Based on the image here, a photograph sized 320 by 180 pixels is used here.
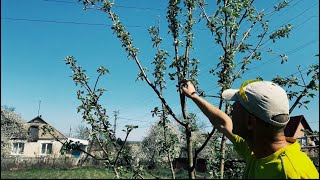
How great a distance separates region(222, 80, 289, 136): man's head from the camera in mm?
1111

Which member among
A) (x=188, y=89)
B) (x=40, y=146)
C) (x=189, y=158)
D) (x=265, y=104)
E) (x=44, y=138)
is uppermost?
(x=188, y=89)

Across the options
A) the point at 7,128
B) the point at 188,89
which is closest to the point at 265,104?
the point at 188,89

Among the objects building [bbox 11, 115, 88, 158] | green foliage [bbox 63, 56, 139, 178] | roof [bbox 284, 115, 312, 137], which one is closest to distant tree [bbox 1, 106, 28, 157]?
building [bbox 11, 115, 88, 158]

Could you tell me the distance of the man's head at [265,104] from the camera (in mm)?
1111

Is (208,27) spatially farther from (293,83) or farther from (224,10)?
(293,83)

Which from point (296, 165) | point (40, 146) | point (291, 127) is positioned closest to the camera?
point (296, 165)

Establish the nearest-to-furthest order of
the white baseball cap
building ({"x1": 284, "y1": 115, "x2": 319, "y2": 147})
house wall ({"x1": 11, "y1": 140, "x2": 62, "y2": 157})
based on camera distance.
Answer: the white baseball cap → building ({"x1": 284, "y1": 115, "x2": 319, "y2": 147}) → house wall ({"x1": 11, "y1": 140, "x2": 62, "y2": 157})

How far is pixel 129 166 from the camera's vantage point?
2502mm

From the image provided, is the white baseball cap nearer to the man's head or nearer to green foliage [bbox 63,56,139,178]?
the man's head

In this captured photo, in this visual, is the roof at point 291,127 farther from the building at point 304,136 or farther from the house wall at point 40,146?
the house wall at point 40,146

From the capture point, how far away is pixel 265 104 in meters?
1.11

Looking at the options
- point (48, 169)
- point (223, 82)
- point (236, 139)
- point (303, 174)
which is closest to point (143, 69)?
point (223, 82)

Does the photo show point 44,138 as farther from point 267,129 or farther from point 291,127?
point 267,129

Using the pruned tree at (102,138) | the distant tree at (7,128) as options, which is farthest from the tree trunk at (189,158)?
the distant tree at (7,128)
